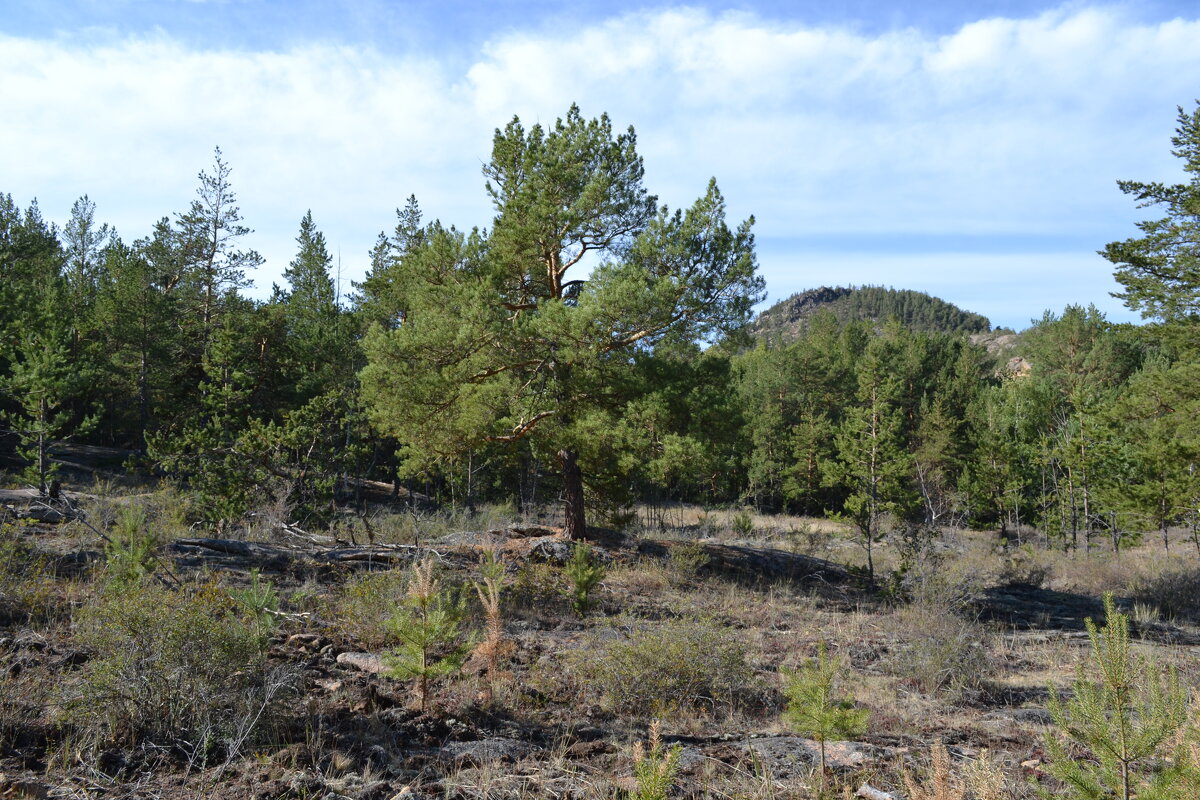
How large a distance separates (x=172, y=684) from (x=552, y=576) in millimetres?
6806

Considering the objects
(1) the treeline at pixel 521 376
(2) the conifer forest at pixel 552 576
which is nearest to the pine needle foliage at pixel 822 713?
(2) the conifer forest at pixel 552 576

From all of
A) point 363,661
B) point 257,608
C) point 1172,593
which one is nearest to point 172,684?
point 257,608

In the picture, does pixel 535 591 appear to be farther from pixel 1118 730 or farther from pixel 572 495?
pixel 1118 730

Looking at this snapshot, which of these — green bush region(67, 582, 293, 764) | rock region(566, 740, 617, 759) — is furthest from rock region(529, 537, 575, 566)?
green bush region(67, 582, 293, 764)

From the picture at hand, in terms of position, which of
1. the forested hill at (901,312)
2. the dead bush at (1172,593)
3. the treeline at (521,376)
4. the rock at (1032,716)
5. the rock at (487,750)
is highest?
the forested hill at (901,312)

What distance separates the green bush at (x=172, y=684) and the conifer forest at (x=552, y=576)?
0.09ft

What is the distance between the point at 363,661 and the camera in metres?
6.21

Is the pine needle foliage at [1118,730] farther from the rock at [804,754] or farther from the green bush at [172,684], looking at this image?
the green bush at [172,684]

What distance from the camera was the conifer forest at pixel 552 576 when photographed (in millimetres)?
4211

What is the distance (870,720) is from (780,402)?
36.7m

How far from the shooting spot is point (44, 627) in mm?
5895

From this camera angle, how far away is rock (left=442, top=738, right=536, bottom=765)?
449cm

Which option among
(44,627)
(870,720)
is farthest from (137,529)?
(870,720)

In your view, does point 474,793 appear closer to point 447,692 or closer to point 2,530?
point 447,692
